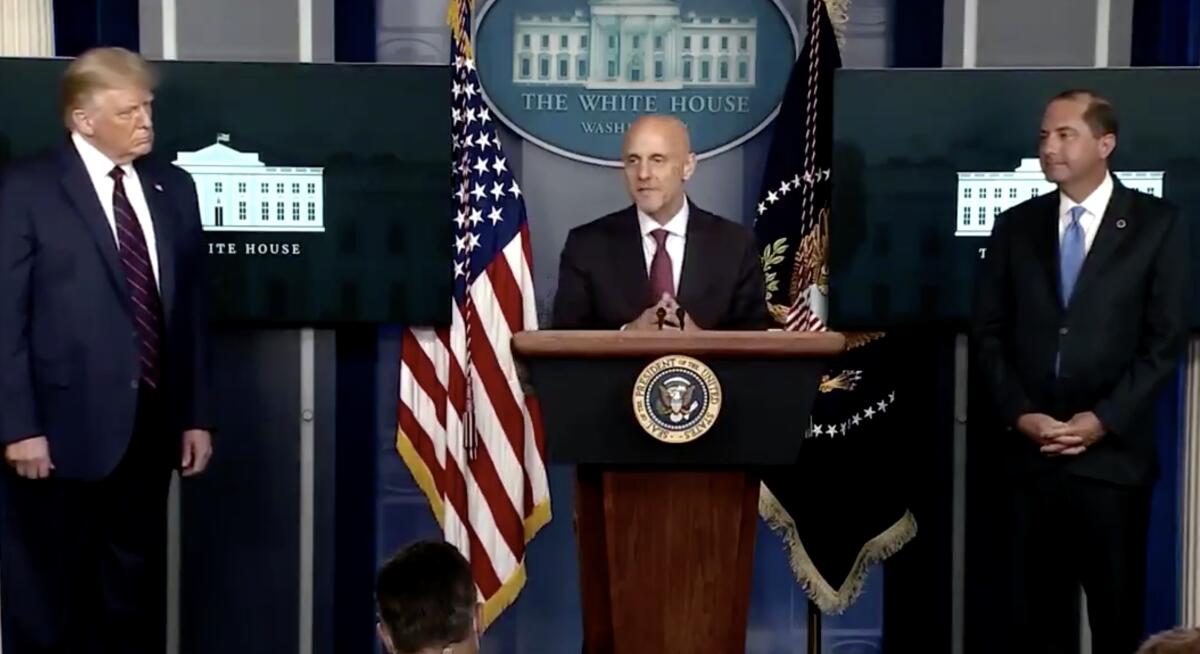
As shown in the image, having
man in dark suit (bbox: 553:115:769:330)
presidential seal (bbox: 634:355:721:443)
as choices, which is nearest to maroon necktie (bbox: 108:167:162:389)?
man in dark suit (bbox: 553:115:769:330)

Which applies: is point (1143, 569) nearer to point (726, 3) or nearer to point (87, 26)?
point (726, 3)

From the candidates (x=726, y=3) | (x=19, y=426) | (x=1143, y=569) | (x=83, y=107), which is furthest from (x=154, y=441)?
(x=1143, y=569)

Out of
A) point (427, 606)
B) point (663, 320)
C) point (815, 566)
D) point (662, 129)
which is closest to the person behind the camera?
point (427, 606)

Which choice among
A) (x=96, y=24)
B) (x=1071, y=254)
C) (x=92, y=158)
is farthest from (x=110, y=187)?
(x=1071, y=254)

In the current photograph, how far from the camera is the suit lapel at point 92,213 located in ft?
9.92

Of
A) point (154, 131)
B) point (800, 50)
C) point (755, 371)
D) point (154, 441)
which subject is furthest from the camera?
point (800, 50)

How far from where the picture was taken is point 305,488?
392 cm

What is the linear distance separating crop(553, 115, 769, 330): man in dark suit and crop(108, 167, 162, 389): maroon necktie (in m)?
0.89

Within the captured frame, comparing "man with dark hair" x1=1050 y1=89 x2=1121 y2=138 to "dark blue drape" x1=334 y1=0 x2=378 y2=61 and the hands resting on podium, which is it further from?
"dark blue drape" x1=334 y1=0 x2=378 y2=61

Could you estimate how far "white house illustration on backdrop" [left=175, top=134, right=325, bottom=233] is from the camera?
3.62m

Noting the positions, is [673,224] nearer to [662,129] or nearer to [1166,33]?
[662,129]

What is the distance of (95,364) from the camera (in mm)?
3016

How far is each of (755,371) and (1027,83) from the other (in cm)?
161

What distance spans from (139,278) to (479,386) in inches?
37.6
